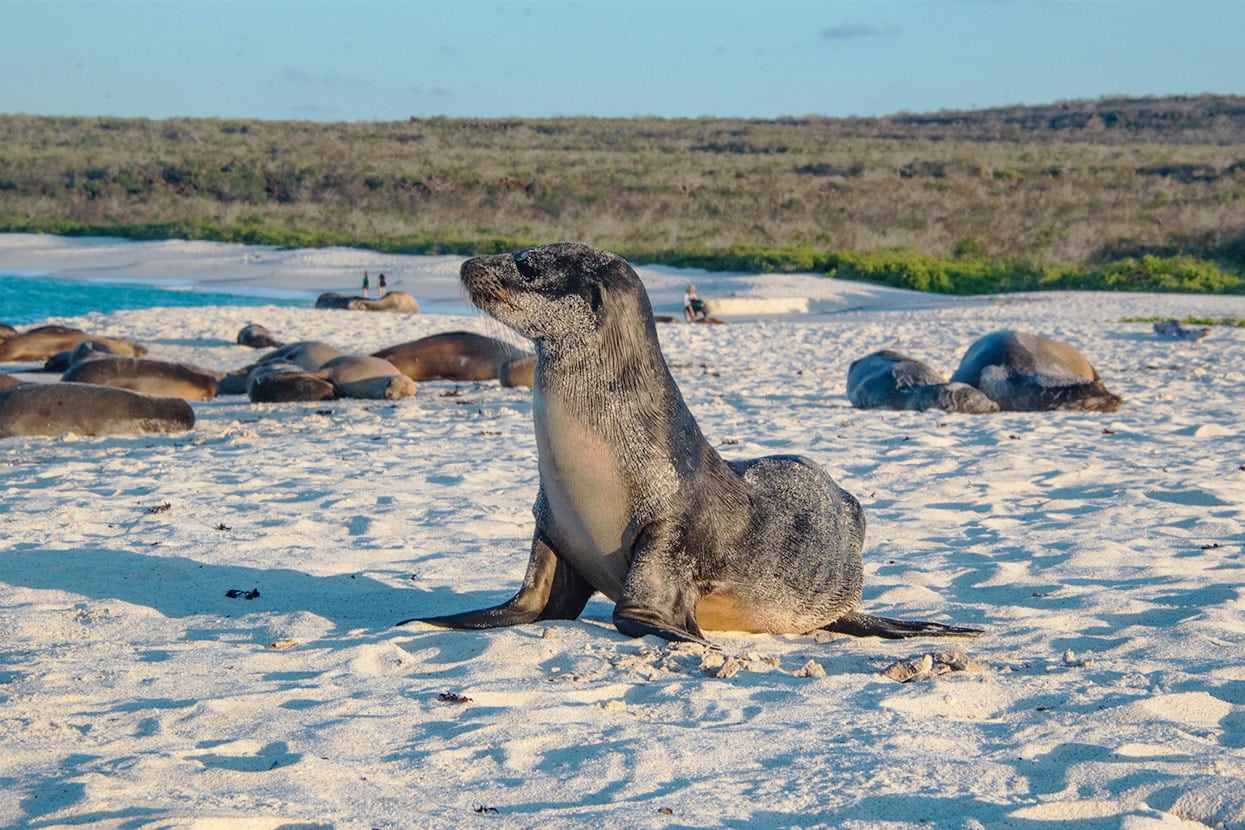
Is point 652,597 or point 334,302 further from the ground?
point 334,302

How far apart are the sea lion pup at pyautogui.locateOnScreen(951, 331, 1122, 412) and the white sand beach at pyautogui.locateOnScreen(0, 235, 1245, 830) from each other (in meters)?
0.42

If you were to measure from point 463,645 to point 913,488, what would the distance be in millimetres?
4109

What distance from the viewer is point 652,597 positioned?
4.58 meters

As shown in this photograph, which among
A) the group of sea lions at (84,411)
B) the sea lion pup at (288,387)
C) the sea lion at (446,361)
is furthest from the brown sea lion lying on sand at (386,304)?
the group of sea lions at (84,411)

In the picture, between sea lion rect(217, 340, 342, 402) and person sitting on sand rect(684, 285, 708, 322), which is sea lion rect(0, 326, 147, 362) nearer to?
sea lion rect(217, 340, 342, 402)

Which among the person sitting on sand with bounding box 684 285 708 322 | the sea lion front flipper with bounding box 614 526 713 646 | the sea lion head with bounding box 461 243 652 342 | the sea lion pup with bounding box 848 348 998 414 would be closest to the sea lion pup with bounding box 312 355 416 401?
the sea lion pup with bounding box 848 348 998 414

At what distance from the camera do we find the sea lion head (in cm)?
466

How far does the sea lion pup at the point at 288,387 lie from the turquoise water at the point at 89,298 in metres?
12.7

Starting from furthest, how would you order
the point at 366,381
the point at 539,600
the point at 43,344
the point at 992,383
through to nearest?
1. the point at 43,344
2. the point at 366,381
3. the point at 992,383
4. the point at 539,600

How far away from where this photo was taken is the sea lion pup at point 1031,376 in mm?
11297

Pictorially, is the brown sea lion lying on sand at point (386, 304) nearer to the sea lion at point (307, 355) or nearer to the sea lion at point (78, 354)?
the sea lion at point (78, 354)

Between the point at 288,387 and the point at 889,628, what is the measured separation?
26.6 ft

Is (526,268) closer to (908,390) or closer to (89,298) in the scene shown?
(908,390)

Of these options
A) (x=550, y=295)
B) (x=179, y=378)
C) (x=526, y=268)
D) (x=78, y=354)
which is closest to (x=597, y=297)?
(x=550, y=295)
